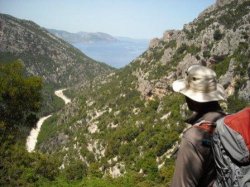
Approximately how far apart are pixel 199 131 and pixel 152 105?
9107 centimetres

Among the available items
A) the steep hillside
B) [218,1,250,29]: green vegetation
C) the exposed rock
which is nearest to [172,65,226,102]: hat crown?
the steep hillside

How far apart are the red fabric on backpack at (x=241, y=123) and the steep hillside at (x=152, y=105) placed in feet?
161

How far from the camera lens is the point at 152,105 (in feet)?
312

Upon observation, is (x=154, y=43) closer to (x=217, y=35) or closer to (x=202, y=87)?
(x=217, y=35)

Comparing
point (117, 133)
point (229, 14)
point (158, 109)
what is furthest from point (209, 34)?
point (117, 133)

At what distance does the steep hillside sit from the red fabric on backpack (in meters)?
48.9

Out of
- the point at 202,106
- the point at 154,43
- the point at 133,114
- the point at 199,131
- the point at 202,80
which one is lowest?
the point at 133,114

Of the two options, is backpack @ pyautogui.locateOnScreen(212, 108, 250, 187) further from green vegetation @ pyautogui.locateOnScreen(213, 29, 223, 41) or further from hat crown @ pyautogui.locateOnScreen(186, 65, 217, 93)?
green vegetation @ pyautogui.locateOnScreen(213, 29, 223, 41)

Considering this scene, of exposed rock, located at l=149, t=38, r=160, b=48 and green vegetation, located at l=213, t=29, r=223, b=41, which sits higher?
green vegetation, located at l=213, t=29, r=223, b=41

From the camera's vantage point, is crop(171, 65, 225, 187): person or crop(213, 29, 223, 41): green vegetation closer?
crop(171, 65, 225, 187): person

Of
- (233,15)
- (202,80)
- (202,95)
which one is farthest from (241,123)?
(233,15)

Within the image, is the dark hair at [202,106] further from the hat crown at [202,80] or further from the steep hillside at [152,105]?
the steep hillside at [152,105]

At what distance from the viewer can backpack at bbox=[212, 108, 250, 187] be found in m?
3.79

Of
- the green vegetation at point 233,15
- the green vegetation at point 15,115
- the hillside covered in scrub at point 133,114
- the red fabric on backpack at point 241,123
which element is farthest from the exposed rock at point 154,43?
the red fabric on backpack at point 241,123
